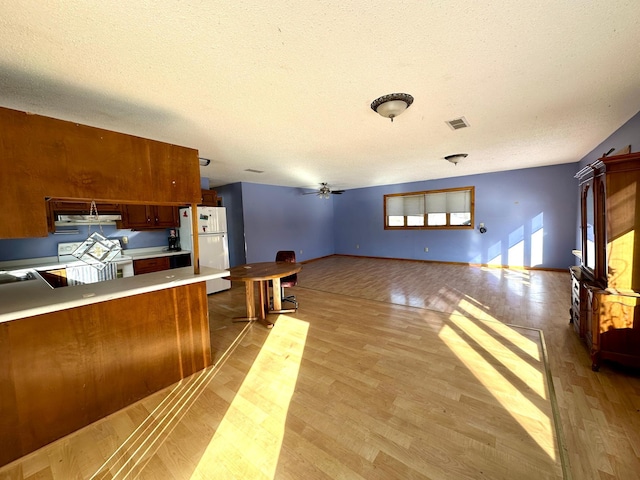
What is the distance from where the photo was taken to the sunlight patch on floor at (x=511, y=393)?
1.49 meters

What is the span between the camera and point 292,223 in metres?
7.22

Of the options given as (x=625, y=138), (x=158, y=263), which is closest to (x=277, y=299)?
(x=158, y=263)

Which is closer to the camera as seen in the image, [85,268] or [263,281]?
[263,281]

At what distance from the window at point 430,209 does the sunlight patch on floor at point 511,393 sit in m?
4.69

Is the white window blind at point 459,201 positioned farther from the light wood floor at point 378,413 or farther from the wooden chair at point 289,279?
the wooden chair at point 289,279

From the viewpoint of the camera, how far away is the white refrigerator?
14.8 ft

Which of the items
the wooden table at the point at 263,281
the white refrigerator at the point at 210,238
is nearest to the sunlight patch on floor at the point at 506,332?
the wooden table at the point at 263,281

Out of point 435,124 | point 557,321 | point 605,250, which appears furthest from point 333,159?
point 557,321

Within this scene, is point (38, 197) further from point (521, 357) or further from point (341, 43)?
point (521, 357)

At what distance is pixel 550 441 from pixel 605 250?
172 centimetres

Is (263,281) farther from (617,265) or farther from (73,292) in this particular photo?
(617,265)

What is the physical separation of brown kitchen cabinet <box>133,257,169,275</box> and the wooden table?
1.73 metres

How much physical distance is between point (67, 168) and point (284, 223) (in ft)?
17.6

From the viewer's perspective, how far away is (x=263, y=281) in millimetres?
3447
